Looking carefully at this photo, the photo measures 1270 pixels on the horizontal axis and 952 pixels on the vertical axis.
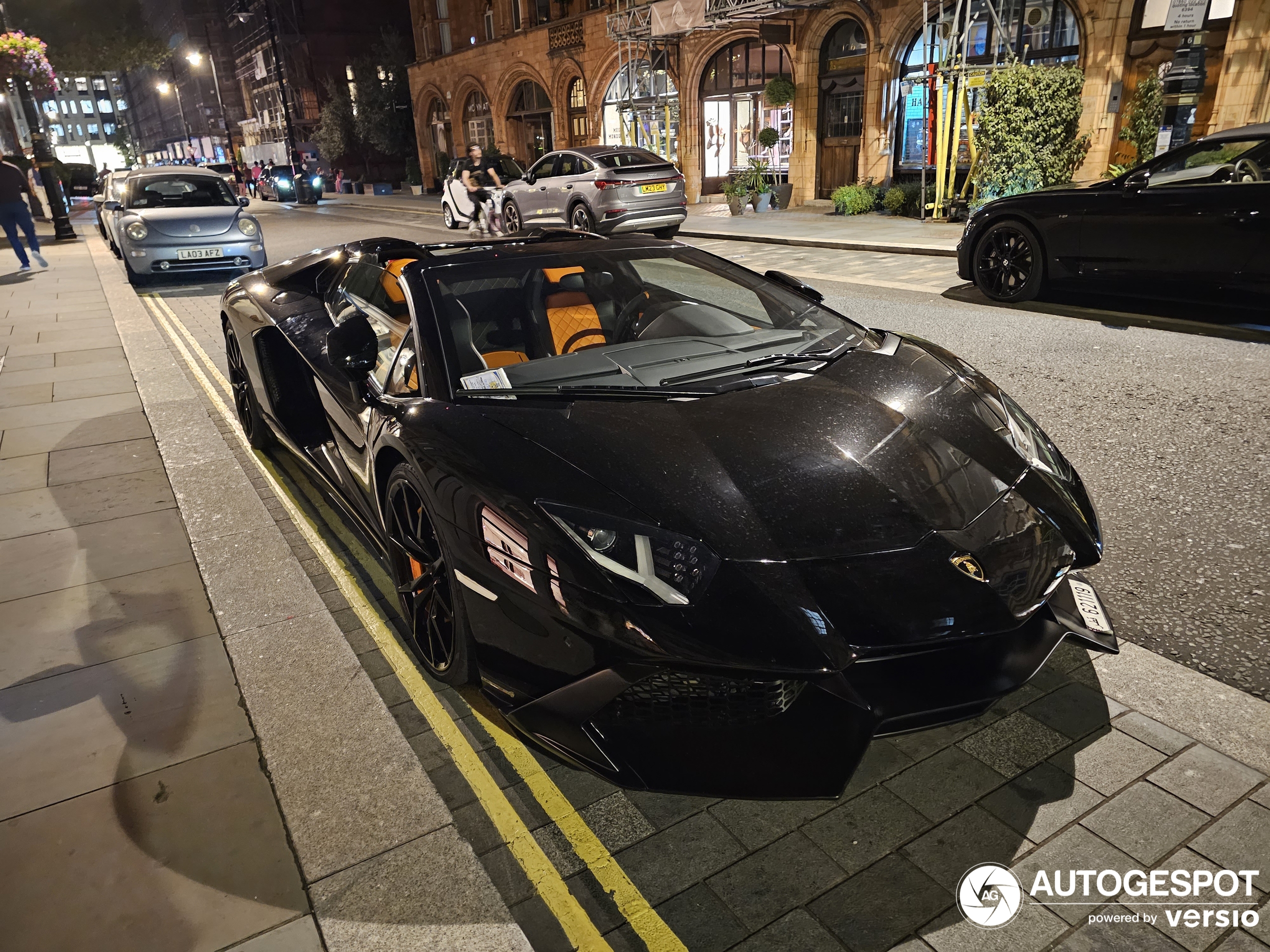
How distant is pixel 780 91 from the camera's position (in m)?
21.3

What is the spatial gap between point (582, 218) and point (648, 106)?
38.9 feet

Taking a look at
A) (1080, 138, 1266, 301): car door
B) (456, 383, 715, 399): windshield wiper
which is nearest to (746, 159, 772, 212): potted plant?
(1080, 138, 1266, 301): car door

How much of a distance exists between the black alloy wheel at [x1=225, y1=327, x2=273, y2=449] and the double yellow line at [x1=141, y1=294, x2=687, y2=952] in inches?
71.1

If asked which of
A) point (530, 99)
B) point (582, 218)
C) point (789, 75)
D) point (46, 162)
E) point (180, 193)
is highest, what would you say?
point (530, 99)

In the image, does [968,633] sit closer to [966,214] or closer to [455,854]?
[455,854]

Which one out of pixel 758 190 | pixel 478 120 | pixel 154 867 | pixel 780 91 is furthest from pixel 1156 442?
pixel 478 120

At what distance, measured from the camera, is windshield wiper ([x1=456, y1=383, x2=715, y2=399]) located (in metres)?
2.78

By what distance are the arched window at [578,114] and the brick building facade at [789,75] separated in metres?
0.05

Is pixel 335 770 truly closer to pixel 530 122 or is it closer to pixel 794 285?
pixel 794 285

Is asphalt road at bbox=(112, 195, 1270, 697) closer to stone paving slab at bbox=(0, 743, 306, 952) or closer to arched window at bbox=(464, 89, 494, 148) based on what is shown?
stone paving slab at bbox=(0, 743, 306, 952)

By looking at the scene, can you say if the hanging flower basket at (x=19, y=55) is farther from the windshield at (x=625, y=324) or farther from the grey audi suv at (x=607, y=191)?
the windshield at (x=625, y=324)

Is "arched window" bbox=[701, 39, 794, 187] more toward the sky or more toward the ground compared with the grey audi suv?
more toward the sky

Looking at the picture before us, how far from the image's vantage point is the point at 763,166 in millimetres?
22641

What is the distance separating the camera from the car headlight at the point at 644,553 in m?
2.04
